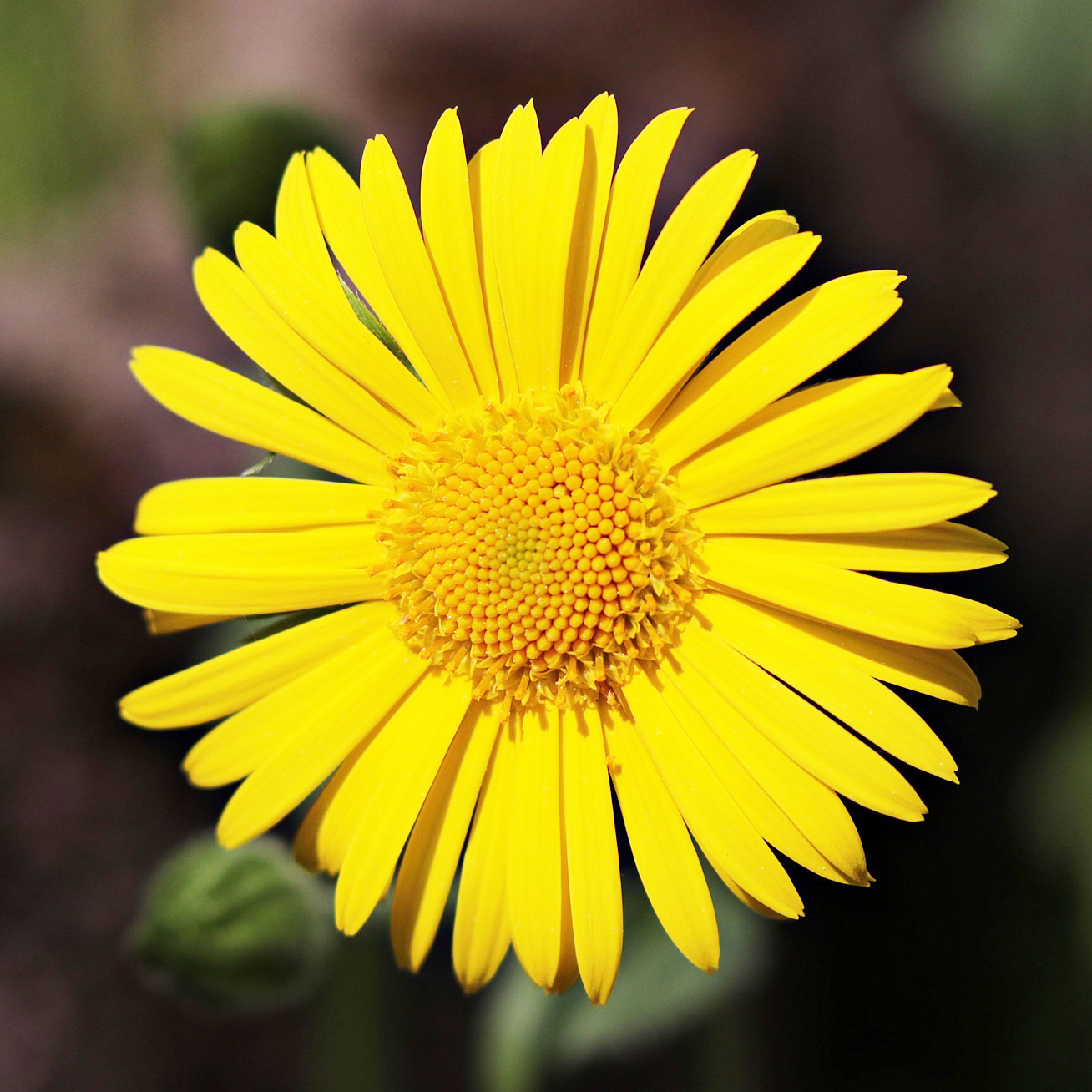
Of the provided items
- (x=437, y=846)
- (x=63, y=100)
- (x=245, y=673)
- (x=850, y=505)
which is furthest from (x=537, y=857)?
(x=63, y=100)

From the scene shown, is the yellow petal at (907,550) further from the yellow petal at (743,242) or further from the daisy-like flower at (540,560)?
the yellow petal at (743,242)

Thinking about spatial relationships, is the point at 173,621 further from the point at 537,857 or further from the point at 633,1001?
the point at 633,1001

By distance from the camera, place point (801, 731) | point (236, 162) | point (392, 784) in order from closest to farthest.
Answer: point (801, 731) < point (392, 784) < point (236, 162)

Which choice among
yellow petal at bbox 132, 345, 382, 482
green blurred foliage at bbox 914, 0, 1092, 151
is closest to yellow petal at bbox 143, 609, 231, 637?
yellow petal at bbox 132, 345, 382, 482

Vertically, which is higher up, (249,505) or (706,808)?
(249,505)

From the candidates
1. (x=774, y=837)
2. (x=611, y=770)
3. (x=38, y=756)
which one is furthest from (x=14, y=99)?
(x=774, y=837)

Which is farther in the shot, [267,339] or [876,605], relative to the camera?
[267,339]
